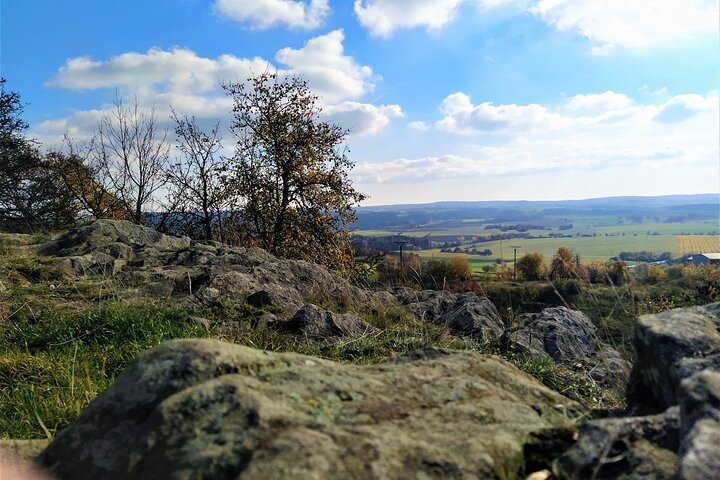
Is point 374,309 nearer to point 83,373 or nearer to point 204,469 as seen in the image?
point 83,373

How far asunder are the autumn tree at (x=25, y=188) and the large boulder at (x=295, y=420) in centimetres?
2479

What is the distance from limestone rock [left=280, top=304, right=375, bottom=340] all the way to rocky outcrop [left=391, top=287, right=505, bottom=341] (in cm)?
166

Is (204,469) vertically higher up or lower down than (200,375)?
lower down

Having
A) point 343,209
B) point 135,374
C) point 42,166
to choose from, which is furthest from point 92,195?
point 135,374

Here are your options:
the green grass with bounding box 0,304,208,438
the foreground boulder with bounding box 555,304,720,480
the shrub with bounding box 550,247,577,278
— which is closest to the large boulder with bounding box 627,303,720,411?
the foreground boulder with bounding box 555,304,720,480

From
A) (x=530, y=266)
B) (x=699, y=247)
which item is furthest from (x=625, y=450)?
(x=699, y=247)

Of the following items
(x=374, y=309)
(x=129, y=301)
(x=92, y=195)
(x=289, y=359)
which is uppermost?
(x=92, y=195)

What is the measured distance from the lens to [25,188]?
24188 millimetres

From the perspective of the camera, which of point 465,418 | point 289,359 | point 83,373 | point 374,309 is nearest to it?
point 465,418

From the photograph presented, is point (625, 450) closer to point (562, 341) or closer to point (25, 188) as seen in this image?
point (562, 341)

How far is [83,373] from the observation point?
4.05m

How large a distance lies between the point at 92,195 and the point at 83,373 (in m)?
22.8

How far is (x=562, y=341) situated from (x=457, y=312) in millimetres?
1629

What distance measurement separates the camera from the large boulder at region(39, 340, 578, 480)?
1264mm
